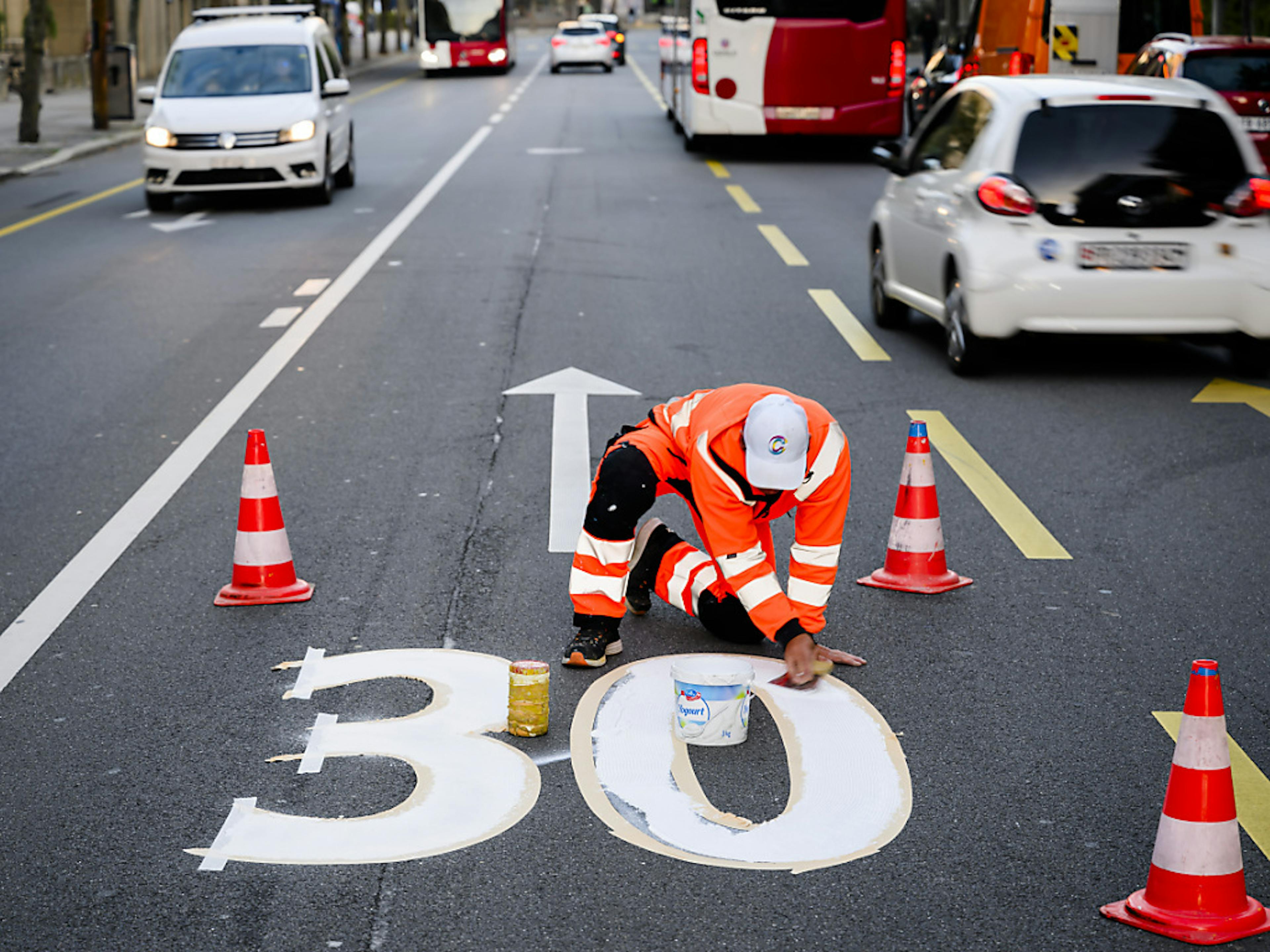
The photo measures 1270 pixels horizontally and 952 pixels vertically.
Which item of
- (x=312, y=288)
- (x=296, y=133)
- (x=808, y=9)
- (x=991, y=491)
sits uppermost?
(x=808, y=9)

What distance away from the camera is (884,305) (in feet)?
37.9

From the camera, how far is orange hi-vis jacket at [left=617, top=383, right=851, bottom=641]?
16.5ft

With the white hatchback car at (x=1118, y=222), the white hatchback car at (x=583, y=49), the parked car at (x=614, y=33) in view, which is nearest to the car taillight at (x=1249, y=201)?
the white hatchback car at (x=1118, y=222)

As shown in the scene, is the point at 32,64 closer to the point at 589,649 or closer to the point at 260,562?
the point at 260,562

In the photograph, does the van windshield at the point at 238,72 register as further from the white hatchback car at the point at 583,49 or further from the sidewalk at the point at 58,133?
the white hatchback car at the point at 583,49

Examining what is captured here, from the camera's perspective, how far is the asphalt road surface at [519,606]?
3934 millimetres

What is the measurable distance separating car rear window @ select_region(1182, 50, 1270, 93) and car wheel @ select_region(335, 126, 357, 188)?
9.71 metres

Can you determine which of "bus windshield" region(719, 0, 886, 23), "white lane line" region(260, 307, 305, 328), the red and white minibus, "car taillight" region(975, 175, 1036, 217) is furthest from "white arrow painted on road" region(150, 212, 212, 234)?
"car taillight" region(975, 175, 1036, 217)

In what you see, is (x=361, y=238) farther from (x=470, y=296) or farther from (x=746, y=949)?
(x=746, y=949)

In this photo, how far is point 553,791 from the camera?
4.52m

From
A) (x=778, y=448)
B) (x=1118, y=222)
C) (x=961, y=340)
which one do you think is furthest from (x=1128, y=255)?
(x=778, y=448)

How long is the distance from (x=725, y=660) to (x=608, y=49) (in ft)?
178

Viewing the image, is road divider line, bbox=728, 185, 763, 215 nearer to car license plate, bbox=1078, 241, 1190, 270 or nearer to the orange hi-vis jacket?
car license plate, bbox=1078, 241, 1190, 270

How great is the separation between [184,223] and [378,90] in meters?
29.4
